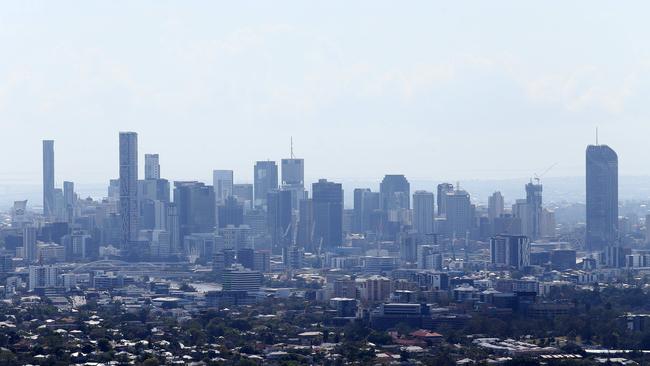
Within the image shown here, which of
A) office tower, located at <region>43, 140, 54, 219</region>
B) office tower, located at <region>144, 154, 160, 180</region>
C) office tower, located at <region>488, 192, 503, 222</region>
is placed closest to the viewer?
office tower, located at <region>488, 192, 503, 222</region>

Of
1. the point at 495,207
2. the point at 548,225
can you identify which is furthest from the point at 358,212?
the point at 548,225

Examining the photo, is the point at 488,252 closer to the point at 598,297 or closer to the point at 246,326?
the point at 598,297

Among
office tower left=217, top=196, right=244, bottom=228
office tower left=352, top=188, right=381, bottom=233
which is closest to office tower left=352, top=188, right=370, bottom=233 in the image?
office tower left=352, top=188, right=381, bottom=233

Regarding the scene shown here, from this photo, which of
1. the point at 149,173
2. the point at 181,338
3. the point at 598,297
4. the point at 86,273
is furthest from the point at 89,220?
the point at 181,338

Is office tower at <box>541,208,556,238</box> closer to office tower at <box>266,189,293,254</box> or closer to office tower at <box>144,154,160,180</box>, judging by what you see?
office tower at <box>266,189,293,254</box>

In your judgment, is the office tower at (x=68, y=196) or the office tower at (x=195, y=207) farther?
the office tower at (x=68, y=196)

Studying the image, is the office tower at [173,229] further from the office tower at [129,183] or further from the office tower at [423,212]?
the office tower at [423,212]

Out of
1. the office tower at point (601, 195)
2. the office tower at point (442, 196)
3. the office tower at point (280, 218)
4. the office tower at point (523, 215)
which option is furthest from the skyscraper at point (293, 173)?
the office tower at point (601, 195)
